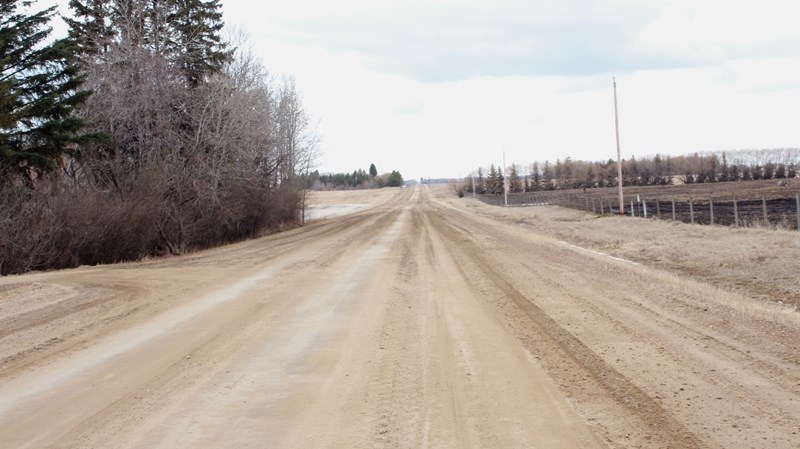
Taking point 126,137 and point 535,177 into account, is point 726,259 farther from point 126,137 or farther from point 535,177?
point 535,177

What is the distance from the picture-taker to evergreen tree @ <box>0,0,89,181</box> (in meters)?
17.0

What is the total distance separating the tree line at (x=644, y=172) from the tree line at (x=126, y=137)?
3820 inches

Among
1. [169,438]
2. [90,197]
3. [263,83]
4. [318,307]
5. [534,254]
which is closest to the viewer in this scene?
[169,438]

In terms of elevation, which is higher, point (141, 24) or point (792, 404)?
point (141, 24)

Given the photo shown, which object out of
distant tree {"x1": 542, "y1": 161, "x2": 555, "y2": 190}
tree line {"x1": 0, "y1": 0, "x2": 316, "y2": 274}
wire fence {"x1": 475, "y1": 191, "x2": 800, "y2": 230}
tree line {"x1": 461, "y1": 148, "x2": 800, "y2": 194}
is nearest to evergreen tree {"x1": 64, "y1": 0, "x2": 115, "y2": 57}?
tree line {"x1": 0, "y1": 0, "x2": 316, "y2": 274}

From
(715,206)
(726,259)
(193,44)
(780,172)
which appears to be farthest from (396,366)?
(780,172)

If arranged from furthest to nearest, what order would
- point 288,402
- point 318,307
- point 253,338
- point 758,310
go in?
1. point 318,307
2. point 758,310
3. point 253,338
4. point 288,402

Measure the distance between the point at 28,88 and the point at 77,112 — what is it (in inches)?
83.7

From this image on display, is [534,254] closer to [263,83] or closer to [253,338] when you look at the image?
[253,338]

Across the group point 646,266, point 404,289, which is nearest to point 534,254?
point 646,266

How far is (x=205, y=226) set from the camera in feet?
79.7

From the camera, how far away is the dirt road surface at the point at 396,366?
4.29 m

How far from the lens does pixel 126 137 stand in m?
21.8

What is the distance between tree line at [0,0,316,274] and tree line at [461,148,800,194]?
97034mm
